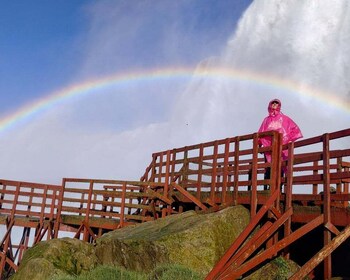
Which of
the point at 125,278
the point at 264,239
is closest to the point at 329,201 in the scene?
the point at 264,239

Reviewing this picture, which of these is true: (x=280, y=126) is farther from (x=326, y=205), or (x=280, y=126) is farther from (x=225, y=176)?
(x=326, y=205)

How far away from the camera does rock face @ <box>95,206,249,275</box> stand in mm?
8422

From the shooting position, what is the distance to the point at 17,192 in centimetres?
1662

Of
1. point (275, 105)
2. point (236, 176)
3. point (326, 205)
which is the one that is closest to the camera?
point (326, 205)

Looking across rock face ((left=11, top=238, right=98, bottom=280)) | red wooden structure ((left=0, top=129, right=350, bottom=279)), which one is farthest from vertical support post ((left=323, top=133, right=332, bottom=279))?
rock face ((left=11, top=238, right=98, bottom=280))

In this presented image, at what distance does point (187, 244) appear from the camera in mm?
8508

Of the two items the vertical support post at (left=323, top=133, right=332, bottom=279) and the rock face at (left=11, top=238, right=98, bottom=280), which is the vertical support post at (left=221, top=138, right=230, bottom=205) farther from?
the rock face at (left=11, top=238, right=98, bottom=280)

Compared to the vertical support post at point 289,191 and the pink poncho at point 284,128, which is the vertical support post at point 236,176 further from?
the vertical support post at point 289,191

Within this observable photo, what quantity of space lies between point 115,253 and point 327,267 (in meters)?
4.56

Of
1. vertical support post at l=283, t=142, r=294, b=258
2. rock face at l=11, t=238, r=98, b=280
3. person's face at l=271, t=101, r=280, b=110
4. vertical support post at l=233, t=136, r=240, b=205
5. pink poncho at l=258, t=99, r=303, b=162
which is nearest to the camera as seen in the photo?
vertical support post at l=283, t=142, r=294, b=258

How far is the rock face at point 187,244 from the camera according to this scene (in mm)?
8422

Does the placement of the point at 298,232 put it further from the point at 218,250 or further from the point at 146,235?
the point at 146,235

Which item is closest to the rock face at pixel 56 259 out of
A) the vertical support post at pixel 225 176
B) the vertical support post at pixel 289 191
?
the vertical support post at pixel 225 176

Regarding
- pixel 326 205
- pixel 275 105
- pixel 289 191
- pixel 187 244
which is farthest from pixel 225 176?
pixel 326 205
